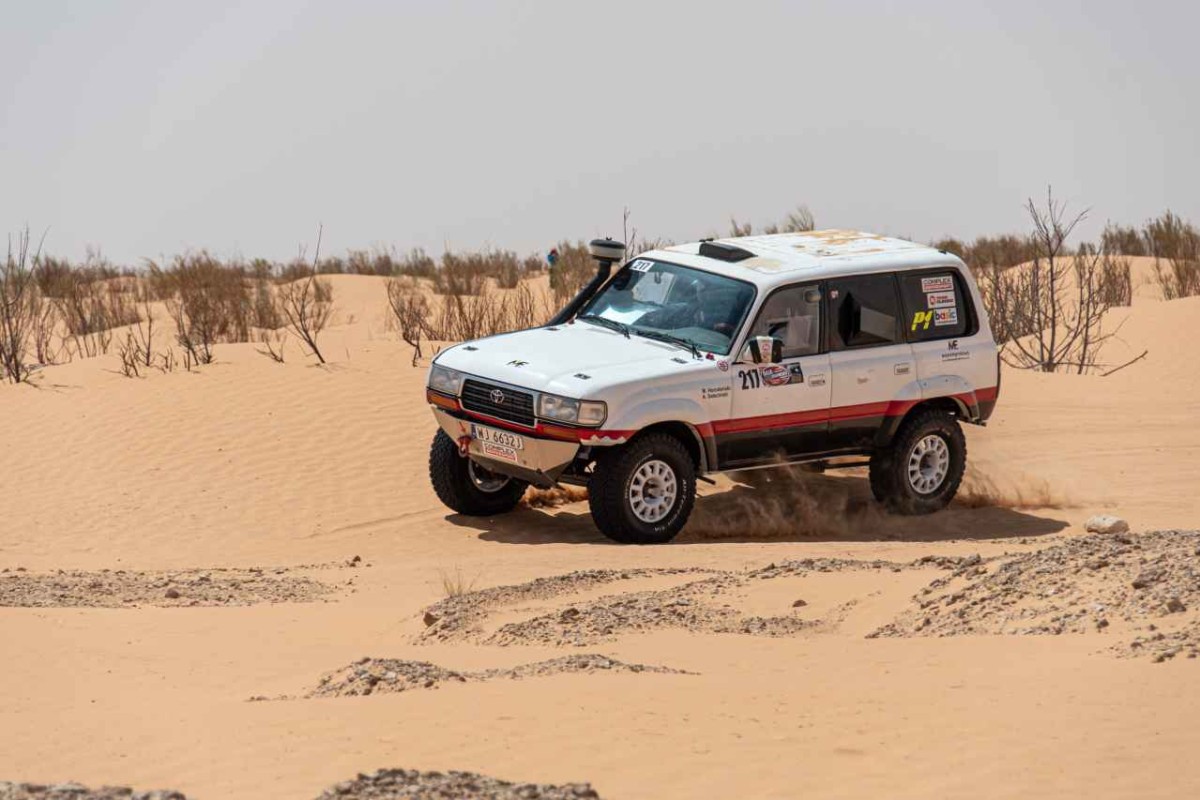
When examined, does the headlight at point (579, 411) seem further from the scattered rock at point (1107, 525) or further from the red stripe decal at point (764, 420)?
the scattered rock at point (1107, 525)

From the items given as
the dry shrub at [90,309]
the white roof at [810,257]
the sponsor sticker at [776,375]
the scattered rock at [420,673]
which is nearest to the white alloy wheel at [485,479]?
the white roof at [810,257]

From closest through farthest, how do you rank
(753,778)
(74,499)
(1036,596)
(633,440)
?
(753,778)
(1036,596)
(633,440)
(74,499)

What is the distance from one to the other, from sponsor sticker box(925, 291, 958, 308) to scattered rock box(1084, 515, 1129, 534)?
6.20ft

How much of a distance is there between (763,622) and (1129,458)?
7.67 metres

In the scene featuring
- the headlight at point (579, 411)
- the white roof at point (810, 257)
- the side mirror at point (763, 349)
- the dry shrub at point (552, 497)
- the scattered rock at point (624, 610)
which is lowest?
the scattered rock at point (624, 610)

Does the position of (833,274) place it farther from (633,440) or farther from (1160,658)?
(1160,658)

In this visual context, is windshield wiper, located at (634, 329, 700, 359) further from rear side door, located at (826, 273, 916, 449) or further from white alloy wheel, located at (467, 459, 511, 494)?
white alloy wheel, located at (467, 459, 511, 494)

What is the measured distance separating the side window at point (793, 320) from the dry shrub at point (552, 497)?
92.2 inches

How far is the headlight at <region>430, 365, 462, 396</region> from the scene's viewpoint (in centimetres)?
1167

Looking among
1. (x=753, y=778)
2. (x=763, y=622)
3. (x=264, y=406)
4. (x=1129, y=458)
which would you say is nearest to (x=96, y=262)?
(x=264, y=406)

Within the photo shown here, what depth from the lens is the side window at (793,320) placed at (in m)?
11.8

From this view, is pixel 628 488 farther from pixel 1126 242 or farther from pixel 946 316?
pixel 1126 242

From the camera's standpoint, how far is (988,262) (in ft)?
106

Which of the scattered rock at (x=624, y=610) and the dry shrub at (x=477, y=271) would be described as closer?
the scattered rock at (x=624, y=610)
